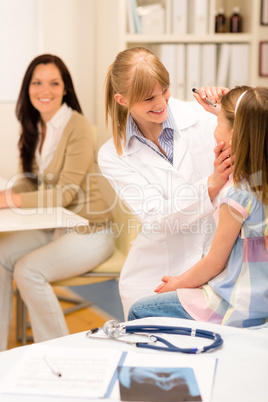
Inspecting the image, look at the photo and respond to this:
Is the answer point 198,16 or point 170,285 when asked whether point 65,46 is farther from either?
point 170,285

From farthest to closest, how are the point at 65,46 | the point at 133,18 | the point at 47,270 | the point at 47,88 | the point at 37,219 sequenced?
the point at 65,46, the point at 133,18, the point at 47,88, the point at 47,270, the point at 37,219

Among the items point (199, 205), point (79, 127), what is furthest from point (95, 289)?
point (199, 205)

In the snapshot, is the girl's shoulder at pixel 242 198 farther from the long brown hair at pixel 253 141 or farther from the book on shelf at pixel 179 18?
the book on shelf at pixel 179 18

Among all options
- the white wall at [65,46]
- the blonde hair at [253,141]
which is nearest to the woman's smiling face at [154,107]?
the blonde hair at [253,141]

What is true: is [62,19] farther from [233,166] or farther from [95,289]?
[233,166]

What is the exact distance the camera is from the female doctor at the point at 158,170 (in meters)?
1.70

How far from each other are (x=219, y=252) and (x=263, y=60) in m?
1.97

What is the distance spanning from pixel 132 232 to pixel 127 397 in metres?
1.47

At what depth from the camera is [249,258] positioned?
51.8 inches

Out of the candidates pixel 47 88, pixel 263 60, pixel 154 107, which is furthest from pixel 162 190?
pixel 263 60

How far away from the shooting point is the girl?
1.27 metres

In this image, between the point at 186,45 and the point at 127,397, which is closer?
the point at 127,397

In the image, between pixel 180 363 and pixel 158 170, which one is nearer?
pixel 180 363

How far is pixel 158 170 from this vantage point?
5.86ft
